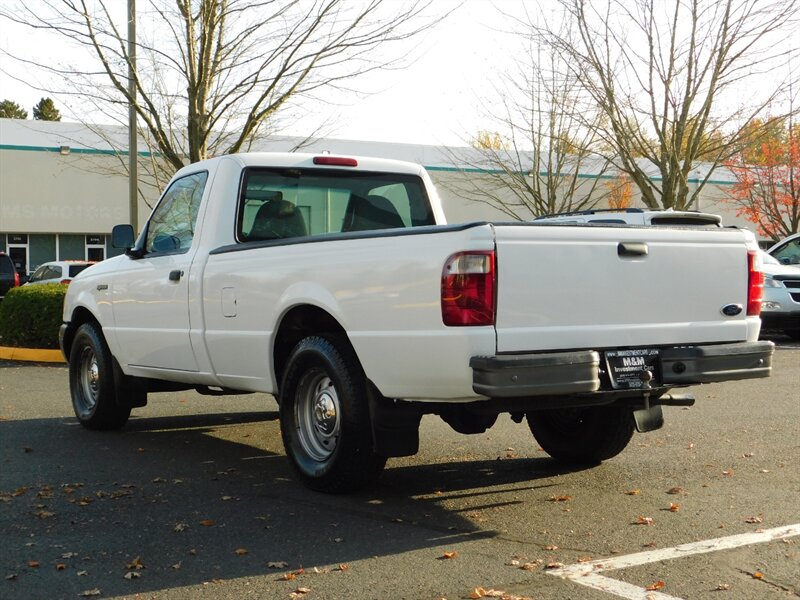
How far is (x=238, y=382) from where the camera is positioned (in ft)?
23.2

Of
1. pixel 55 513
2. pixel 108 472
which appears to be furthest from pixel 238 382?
pixel 55 513

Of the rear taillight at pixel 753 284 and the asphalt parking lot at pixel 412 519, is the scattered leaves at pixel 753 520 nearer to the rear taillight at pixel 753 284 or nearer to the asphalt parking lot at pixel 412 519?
the asphalt parking lot at pixel 412 519

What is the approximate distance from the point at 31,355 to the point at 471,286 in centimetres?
1129

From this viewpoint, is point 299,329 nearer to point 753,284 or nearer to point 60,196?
point 753,284

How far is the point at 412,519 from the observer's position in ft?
18.5

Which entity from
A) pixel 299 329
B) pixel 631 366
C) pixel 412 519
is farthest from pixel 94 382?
pixel 631 366

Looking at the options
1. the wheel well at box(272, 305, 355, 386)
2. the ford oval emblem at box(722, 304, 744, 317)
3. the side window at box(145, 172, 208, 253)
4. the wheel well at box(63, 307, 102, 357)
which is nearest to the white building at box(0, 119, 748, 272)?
the wheel well at box(63, 307, 102, 357)

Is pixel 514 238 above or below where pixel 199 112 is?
below

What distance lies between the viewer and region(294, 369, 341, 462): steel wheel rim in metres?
6.22

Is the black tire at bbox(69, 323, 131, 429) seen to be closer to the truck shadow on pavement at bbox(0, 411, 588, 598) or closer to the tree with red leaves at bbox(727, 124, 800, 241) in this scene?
the truck shadow on pavement at bbox(0, 411, 588, 598)

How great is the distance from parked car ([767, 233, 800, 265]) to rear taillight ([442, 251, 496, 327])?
15.4 metres

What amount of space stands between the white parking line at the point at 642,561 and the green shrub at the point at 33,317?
1181cm

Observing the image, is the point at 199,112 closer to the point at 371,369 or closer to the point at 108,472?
the point at 108,472

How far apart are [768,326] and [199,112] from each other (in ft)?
33.3
